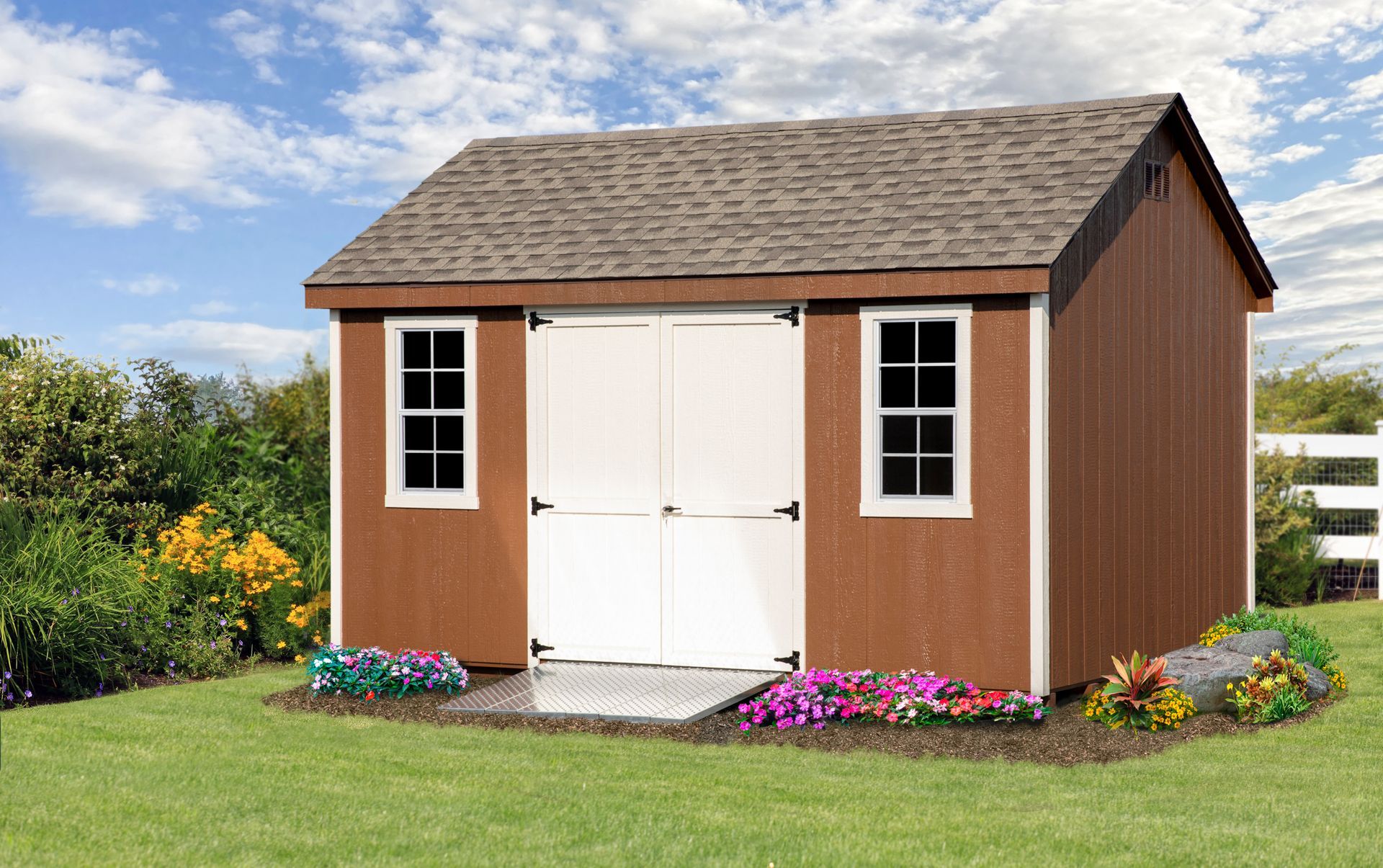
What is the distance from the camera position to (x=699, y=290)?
887 centimetres

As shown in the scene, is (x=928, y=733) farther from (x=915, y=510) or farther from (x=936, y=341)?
(x=936, y=341)

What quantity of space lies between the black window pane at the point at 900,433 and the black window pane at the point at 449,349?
9.99ft

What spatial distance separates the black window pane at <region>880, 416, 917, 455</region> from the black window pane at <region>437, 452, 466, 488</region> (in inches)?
120

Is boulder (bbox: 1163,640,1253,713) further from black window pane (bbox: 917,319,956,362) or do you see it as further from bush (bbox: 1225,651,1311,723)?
black window pane (bbox: 917,319,956,362)

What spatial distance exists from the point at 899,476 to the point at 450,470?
127 inches

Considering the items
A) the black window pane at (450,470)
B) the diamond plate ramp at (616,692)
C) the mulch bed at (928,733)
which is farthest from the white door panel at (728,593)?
the black window pane at (450,470)

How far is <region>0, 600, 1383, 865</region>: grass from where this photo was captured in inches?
223

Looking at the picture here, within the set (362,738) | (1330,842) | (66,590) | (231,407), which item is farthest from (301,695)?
(231,407)

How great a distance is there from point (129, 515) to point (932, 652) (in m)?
8.10

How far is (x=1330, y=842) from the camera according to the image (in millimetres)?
5898

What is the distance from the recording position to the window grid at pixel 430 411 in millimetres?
9625

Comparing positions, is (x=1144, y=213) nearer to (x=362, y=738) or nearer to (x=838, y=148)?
(x=838, y=148)

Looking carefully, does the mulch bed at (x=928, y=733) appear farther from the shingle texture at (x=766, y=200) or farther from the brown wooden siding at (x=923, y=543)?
the shingle texture at (x=766, y=200)

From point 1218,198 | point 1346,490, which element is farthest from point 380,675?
point 1346,490
